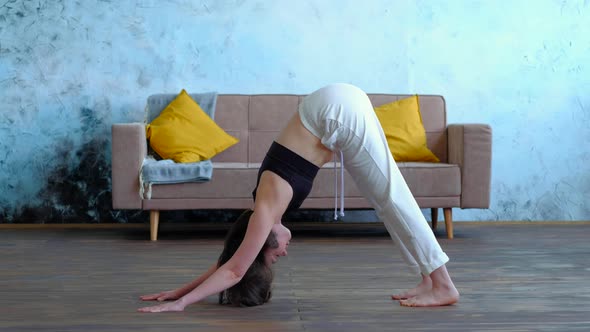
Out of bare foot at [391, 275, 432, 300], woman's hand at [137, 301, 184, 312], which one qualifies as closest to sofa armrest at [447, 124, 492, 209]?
bare foot at [391, 275, 432, 300]

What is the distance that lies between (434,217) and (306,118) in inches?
109

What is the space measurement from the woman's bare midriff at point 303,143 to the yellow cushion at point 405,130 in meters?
2.39

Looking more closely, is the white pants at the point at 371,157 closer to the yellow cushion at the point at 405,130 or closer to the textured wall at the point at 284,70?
the yellow cushion at the point at 405,130

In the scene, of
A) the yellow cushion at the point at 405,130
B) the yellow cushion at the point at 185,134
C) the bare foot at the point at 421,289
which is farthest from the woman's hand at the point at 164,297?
the yellow cushion at the point at 405,130

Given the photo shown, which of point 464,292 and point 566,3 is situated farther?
point 566,3

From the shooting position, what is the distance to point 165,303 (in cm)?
262

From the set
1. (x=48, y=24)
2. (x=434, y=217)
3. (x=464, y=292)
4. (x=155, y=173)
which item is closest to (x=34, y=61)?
(x=48, y=24)

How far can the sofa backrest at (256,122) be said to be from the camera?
16.7ft

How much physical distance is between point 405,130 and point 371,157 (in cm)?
256

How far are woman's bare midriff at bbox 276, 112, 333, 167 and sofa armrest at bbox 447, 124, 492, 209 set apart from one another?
229cm

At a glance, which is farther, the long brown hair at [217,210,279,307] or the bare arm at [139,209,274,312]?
the long brown hair at [217,210,279,307]

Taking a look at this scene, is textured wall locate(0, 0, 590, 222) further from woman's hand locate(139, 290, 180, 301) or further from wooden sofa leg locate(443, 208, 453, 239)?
woman's hand locate(139, 290, 180, 301)

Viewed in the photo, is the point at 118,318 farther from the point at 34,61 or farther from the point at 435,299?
the point at 34,61

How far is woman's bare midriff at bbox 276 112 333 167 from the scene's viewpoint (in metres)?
2.47
